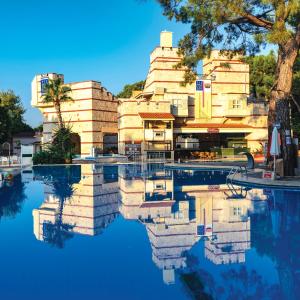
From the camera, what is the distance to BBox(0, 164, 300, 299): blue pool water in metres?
4.49

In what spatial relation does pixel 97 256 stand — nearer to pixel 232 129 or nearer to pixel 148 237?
pixel 148 237

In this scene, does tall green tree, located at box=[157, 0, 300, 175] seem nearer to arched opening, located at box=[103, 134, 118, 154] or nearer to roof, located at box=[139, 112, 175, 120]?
roof, located at box=[139, 112, 175, 120]

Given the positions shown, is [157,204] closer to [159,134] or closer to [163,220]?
[163,220]

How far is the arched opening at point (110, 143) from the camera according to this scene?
3912 centimetres

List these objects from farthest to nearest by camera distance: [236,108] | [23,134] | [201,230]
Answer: [23,134] < [236,108] < [201,230]

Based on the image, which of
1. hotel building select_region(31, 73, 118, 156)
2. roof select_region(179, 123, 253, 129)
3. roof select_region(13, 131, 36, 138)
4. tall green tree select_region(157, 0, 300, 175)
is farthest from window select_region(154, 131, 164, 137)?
roof select_region(13, 131, 36, 138)

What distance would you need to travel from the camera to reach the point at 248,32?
56.1 ft

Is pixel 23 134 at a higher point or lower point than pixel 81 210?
higher

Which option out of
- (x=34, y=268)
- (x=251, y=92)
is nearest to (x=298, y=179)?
(x=34, y=268)

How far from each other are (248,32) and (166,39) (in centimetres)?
1962

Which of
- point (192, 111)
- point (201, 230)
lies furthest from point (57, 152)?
point (201, 230)

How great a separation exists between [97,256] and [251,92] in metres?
40.0

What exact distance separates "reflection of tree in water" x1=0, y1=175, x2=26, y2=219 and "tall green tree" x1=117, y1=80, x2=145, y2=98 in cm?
3956

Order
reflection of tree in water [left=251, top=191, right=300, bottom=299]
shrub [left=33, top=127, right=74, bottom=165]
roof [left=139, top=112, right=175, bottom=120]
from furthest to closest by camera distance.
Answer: roof [left=139, top=112, right=175, bottom=120] → shrub [left=33, top=127, right=74, bottom=165] → reflection of tree in water [left=251, top=191, right=300, bottom=299]
